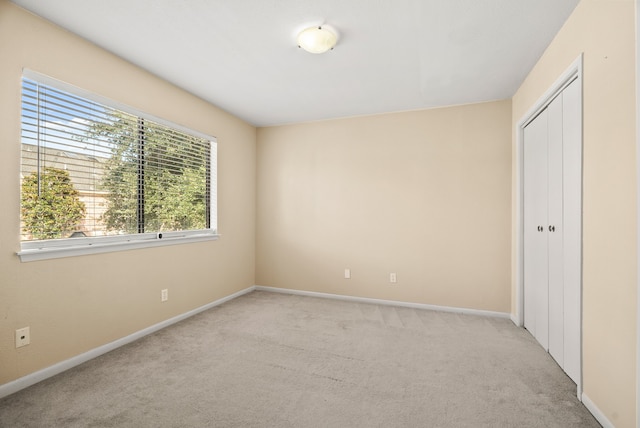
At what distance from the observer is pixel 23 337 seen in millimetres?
1944

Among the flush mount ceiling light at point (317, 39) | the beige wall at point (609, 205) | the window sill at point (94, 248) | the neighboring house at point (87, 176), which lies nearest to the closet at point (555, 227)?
the beige wall at point (609, 205)

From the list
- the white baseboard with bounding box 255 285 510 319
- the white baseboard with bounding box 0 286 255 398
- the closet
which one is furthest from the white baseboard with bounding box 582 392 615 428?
the white baseboard with bounding box 0 286 255 398

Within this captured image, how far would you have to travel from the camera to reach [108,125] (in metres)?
2.51

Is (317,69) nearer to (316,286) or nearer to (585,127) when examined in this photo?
(585,127)

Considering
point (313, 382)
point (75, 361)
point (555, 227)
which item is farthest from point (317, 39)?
point (75, 361)

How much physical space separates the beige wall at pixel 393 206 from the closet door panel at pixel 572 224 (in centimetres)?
131

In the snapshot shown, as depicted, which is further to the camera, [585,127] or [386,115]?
[386,115]

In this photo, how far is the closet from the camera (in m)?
1.95

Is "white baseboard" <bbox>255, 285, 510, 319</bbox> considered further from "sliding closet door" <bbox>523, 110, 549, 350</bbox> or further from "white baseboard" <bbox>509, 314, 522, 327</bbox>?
"sliding closet door" <bbox>523, 110, 549, 350</bbox>

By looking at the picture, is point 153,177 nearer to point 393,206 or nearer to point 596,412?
point 393,206

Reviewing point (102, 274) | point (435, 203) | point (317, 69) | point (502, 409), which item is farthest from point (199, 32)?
point (502, 409)

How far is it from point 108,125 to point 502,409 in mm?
3630

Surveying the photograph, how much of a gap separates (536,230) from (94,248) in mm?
3901

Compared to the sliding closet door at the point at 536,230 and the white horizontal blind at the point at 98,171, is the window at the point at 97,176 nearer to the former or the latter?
the white horizontal blind at the point at 98,171
